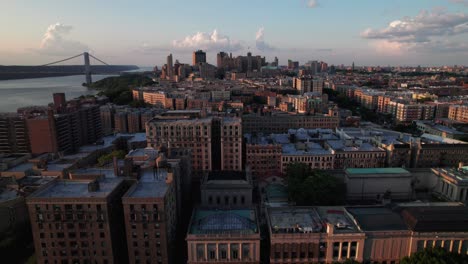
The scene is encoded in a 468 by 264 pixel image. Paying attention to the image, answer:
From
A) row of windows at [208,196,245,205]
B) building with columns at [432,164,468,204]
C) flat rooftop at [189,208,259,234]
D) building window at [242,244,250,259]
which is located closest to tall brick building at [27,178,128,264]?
flat rooftop at [189,208,259,234]

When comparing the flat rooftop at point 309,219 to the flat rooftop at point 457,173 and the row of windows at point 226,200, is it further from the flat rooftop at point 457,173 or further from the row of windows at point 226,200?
the flat rooftop at point 457,173

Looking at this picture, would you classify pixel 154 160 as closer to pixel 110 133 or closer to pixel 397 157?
pixel 397 157

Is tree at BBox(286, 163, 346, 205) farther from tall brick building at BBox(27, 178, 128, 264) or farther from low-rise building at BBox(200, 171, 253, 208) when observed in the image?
tall brick building at BBox(27, 178, 128, 264)

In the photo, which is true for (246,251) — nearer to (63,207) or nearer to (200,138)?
(63,207)

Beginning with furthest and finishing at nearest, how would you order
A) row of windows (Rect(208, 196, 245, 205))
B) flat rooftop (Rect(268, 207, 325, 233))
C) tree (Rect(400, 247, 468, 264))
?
row of windows (Rect(208, 196, 245, 205)), flat rooftop (Rect(268, 207, 325, 233)), tree (Rect(400, 247, 468, 264))

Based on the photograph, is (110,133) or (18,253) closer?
(18,253)

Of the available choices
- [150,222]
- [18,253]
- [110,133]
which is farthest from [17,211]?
[110,133]
